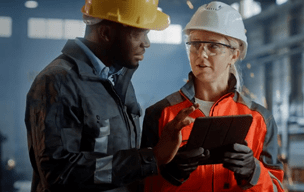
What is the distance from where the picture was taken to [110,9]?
4.52 ft

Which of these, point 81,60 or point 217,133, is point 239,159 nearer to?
point 217,133

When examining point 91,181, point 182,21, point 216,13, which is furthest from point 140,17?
point 182,21

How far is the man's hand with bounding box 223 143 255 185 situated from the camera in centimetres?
136

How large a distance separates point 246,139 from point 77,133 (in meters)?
0.77

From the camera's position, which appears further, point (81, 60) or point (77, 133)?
point (81, 60)

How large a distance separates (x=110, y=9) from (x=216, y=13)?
0.53 m

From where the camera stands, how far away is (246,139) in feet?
5.06

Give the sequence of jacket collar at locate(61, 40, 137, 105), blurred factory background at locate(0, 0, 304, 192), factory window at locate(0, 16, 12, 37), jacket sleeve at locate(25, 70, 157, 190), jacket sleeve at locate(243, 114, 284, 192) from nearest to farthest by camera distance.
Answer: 1. jacket sleeve at locate(25, 70, 157, 190)
2. jacket collar at locate(61, 40, 137, 105)
3. jacket sleeve at locate(243, 114, 284, 192)
4. blurred factory background at locate(0, 0, 304, 192)
5. factory window at locate(0, 16, 12, 37)

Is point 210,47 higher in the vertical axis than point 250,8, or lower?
lower

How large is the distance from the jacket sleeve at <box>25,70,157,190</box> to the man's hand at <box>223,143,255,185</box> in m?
0.33

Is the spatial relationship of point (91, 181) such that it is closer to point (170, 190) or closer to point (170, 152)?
point (170, 152)

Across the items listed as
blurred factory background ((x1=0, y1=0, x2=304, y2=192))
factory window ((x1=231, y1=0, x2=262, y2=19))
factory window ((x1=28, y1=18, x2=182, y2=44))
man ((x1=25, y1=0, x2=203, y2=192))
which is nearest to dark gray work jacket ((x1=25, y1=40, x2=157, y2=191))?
man ((x1=25, y1=0, x2=203, y2=192))

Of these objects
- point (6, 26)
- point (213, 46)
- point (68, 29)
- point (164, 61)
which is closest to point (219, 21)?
point (213, 46)

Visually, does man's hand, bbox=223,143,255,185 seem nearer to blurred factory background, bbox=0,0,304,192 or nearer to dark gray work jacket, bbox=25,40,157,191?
dark gray work jacket, bbox=25,40,157,191
